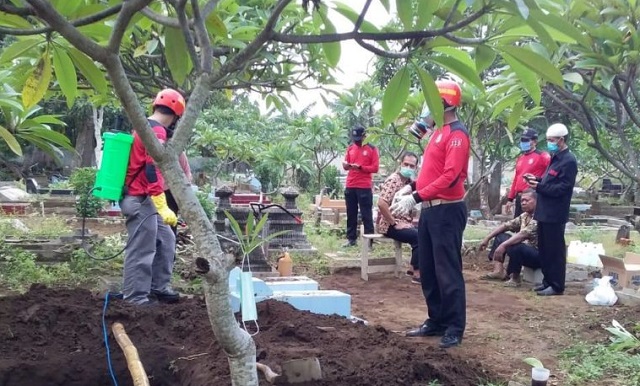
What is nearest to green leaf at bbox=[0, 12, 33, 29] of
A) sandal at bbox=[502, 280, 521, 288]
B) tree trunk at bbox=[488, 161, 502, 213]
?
sandal at bbox=[502, 280, 521, 288]

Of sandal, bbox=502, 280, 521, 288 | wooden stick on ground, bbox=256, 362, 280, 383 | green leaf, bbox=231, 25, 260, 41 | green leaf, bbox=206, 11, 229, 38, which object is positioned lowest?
sandal, bbox=502, 280, 521, 288

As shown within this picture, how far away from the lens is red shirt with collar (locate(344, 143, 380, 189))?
394 inches

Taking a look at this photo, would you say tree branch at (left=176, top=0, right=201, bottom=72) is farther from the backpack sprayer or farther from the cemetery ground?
the backpack sprayer

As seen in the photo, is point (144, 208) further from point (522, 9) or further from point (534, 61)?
point (522, 9)

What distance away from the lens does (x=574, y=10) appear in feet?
11.0

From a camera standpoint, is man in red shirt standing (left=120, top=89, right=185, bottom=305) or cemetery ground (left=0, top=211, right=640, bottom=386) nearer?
cemetery ground (left=0, top=211, right=640, bottom=386)

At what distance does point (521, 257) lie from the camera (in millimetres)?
7406

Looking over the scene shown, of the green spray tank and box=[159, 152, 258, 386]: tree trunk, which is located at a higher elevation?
the green spray tank

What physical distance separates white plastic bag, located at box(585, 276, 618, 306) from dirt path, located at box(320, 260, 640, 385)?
0.26 feet

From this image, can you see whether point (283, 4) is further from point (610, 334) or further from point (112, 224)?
point (112, 224)

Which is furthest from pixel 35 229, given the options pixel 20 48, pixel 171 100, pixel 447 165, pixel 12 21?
pixel 12 21

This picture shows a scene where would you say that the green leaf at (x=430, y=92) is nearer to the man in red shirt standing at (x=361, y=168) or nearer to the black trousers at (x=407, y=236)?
the black trousers at (x=407, y=236)

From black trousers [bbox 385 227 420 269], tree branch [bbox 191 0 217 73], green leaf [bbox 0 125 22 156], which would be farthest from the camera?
black trousers [bbox 385 227 420 269]

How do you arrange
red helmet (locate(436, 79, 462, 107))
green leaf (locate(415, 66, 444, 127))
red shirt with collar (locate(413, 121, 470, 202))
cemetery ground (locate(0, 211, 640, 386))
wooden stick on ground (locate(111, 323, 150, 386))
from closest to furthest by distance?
green leaf (locate(415, 66, 444, 127)) < wooden stick on ground (locate(111, 323, 150, 386)) < cemetery ground (locate(0, 211, 640, 386)) < red shirt with collar (locate(413, 121, 470, 202)) < red helmet (locate(436, 79, 462, 107))
